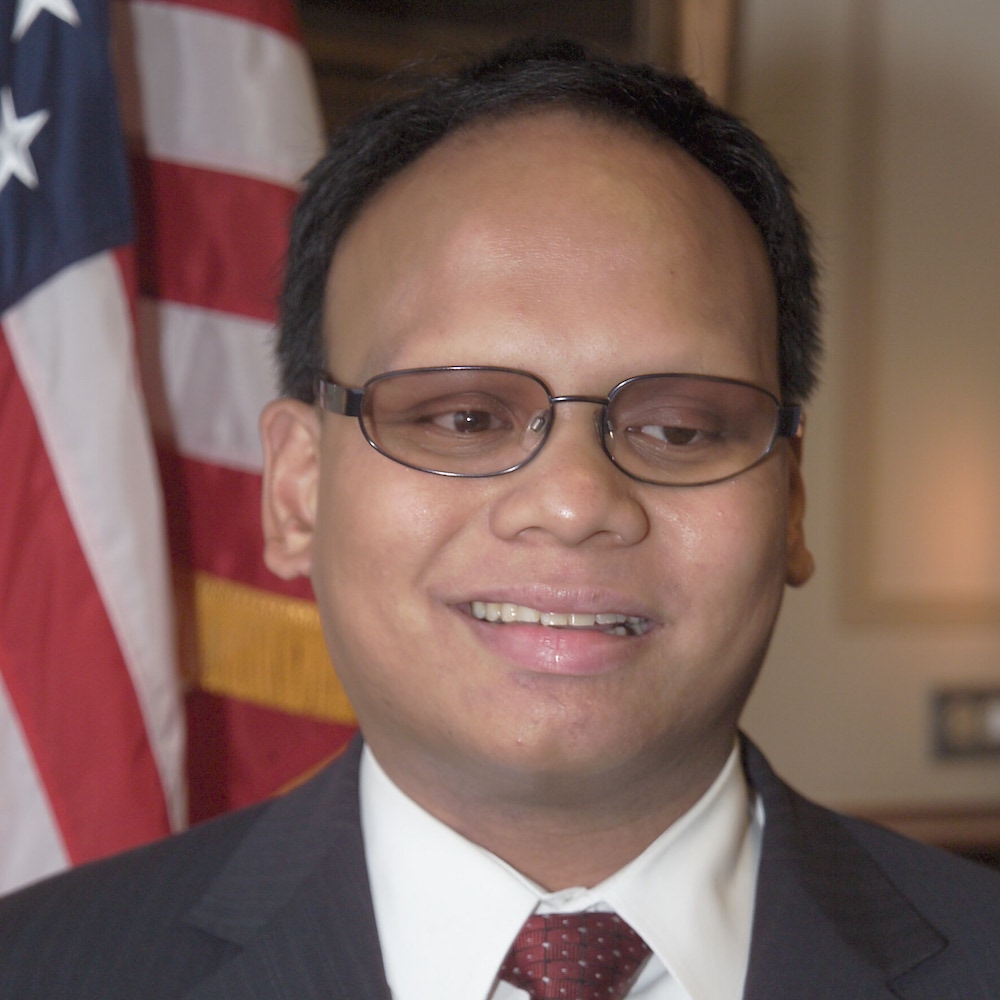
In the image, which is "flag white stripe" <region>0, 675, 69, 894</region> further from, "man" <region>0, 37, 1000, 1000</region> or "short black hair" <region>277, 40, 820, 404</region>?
"short black hair" <region>277, 40, 820, 404</region>

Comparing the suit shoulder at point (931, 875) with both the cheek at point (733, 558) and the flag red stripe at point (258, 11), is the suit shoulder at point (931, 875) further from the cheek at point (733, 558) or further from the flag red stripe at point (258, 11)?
the flag red stripe at point (258, 11)

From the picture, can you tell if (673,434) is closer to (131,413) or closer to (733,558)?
(733,558)

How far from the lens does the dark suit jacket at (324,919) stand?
1229 mm

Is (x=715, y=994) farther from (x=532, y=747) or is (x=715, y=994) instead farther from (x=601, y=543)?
(x=601, y=543)

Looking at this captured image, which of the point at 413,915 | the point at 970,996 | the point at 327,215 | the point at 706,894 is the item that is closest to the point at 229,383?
the point at 327,215

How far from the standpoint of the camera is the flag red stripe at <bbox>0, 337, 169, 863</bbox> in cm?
173

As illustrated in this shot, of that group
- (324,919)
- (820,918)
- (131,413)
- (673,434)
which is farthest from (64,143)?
(820,918)

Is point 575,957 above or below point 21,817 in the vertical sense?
above

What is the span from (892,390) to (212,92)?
1.81 metres

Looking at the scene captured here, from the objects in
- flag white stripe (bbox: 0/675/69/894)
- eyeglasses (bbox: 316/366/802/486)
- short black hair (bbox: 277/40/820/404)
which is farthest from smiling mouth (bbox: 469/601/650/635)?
flag white stripe (bbox: 0/675/69/894)

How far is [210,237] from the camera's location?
76.3 inches

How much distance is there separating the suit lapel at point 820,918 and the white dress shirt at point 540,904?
4cm

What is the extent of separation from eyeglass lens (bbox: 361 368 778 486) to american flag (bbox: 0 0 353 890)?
689mm

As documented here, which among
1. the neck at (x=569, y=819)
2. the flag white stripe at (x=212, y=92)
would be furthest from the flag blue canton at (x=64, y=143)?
the neck at (x=569, y=819)
